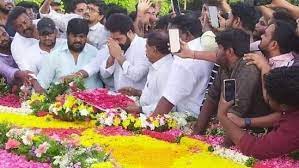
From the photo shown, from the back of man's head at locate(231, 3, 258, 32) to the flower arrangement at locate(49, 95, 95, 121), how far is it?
2.28m

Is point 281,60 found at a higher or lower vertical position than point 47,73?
higher

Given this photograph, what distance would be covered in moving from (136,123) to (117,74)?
1954 mm

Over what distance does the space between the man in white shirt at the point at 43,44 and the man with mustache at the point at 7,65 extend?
0.24 meters

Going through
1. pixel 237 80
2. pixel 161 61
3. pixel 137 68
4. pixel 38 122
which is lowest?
pixel 38 122

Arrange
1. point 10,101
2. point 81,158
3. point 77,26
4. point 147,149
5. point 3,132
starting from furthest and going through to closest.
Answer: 1. point 10,101
2. point 77,26
3. point 3,132
4. point 147,149
5. point 81,158

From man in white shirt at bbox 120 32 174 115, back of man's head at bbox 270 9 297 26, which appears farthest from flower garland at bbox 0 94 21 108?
back of man's head at bbox 270 9 297 26

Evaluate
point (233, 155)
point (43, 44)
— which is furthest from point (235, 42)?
point (43, 44)

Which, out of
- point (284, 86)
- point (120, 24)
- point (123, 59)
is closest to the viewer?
point (284, 86)

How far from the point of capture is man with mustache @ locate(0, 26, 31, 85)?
10188 millimetres

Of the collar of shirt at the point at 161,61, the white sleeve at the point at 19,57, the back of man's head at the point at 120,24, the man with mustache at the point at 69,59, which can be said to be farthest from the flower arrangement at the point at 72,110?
the white sleeve at the point at 19,57

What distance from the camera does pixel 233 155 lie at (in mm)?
6289

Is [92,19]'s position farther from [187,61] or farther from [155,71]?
[187,61]

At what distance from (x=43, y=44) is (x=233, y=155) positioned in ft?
16.1

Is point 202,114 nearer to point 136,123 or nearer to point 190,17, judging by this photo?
point 136,123
